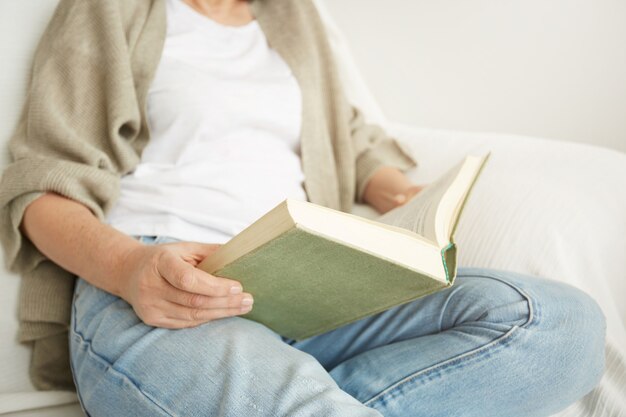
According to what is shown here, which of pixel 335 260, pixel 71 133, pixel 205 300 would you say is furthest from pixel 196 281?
pixel 71 133

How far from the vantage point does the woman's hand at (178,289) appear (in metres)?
0.52

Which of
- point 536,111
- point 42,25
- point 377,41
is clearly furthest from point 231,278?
point 377,41

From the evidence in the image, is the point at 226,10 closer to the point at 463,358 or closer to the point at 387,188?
the point at 387,188

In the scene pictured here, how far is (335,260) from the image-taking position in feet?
1.58

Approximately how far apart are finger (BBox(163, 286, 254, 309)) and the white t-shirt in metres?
0.20

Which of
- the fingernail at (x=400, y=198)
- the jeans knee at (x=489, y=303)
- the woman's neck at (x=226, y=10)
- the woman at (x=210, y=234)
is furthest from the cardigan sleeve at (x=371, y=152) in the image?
the jeans knee at (x=489, y=303)

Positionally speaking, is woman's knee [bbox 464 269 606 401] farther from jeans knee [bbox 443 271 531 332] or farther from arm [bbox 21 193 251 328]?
arm [bbox 21 193 251 328]

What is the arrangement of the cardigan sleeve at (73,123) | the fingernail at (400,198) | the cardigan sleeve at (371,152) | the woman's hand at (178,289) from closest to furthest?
the woman's hand at (178,289) < the cardigan sleeve at (73,123) < the fingernail at (400,198) < the cardigan sleeve at (371,152)

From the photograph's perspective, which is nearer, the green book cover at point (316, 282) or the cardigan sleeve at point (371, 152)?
the green book cover at point (316, 282)

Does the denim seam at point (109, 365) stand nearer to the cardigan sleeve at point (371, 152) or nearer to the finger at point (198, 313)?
the finger at point (198, 313)

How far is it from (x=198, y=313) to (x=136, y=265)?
0.09 meters

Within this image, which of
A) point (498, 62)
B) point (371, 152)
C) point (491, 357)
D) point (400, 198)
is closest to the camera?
point (491, 357)

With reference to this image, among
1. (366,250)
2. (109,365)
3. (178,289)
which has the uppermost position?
(366,250)

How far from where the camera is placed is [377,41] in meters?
1.42
